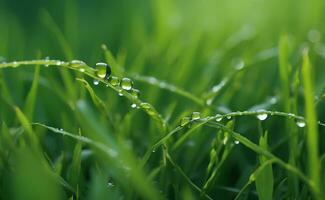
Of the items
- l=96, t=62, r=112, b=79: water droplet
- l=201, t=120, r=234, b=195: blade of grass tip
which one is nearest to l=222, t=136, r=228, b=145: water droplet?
l=201, t=120, r=234, b=195: blade of grass tip

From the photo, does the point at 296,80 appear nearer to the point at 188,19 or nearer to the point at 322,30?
the point at 322,30

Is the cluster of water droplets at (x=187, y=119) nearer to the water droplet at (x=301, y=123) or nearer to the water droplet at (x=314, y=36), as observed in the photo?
the water droplet at (x=301, y=123)

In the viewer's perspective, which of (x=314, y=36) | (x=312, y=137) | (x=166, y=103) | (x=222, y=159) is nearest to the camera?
(x=312, y=137)

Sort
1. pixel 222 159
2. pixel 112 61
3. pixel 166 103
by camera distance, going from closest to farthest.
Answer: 1. pixel 222 159
2. pixel 112 61
3. pixel 166 103

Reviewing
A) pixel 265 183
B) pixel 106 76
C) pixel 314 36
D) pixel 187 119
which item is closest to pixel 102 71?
pixel 106 76

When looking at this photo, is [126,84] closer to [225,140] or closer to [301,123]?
[225,140]

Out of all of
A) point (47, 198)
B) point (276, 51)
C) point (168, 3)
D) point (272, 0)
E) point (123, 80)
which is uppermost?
point (272, 0)

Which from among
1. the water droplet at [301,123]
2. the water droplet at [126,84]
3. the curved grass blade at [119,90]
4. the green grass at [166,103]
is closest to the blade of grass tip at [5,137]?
the green grass at [166,103]

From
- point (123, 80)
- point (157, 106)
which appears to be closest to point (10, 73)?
point (157, 106)

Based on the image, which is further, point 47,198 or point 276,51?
point 276,51
